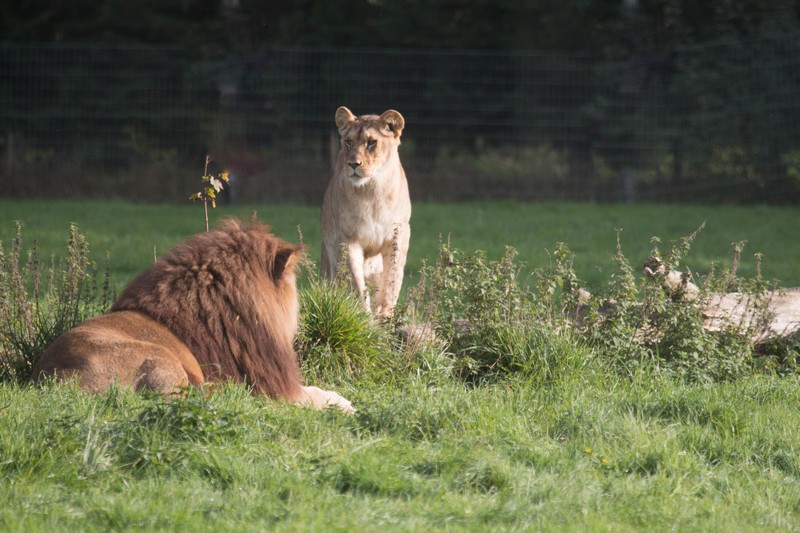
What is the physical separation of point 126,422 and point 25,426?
465 mm

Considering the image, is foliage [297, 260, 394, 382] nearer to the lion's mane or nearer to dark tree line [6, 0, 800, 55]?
the lion's mane

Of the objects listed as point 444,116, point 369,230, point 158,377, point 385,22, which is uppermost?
point 385,22

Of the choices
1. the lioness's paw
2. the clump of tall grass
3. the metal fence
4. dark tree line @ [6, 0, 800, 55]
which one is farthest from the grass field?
dark tree line @ [6, 0, 800, 55]

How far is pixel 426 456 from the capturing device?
478 centimetres

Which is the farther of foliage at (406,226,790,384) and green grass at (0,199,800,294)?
green grass at (0,199,800,294)

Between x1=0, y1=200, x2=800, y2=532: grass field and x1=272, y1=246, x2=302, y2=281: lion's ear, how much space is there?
0.72m

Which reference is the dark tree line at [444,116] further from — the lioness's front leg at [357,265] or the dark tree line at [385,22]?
the lioness's front leg at [357,265]

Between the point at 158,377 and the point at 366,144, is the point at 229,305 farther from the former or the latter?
the point at 366,144

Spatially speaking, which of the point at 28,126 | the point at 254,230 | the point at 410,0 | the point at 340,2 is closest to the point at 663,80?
the point at 410,0

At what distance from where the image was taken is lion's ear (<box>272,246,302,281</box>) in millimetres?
5681

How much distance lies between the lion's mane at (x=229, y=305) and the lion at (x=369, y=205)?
2.01 meters

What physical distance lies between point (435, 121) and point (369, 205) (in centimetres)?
1025

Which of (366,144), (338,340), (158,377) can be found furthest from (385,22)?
(158,377)

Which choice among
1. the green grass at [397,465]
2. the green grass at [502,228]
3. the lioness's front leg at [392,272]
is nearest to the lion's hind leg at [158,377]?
the green grass at [397,465]
